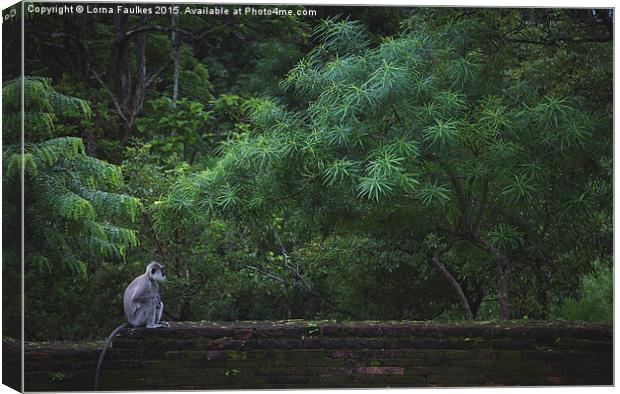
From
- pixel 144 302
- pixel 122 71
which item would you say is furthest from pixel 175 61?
pixel 144 302

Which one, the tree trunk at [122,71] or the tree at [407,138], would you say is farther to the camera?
the tree trunk at [122,71]

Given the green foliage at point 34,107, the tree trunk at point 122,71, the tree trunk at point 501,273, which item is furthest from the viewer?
the tree trunk at point 501,273

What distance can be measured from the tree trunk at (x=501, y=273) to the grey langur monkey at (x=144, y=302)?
2639mm

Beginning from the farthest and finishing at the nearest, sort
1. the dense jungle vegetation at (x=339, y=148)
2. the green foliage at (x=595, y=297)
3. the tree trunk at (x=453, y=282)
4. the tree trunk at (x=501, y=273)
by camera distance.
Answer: the tree trunk at (x=453, y=282) → the tree trunk at (x=501, y=273) → the green foliage at (x=595, y=297) → the dense jungle vegetation at (x=339, y=148)

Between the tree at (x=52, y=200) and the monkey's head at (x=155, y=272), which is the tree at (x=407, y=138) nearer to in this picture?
the monkey's head at (x=155, y=272)

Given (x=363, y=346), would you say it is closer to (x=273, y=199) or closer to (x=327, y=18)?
(x=273, y=199)

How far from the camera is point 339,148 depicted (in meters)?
9.03

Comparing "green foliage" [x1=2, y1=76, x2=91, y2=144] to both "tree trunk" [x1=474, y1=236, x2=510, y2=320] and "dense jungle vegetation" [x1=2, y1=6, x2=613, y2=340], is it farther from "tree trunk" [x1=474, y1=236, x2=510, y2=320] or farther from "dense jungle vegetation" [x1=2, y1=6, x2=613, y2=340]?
"tree trunk" [x1=474, y1=236, x2=510, y2=320]

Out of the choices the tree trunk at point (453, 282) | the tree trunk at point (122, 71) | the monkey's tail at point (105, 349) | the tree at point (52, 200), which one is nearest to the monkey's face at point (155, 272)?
the tree at point (52, 200)

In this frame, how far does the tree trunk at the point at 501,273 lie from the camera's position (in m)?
9.75

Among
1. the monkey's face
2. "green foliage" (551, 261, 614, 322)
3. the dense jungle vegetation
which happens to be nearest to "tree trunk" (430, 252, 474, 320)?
the dense jungle vegetation

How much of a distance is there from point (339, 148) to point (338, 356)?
1.60 m

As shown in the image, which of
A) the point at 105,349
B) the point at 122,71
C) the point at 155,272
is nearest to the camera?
the point at 105,349

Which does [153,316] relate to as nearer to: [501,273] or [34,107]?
[34,107]
